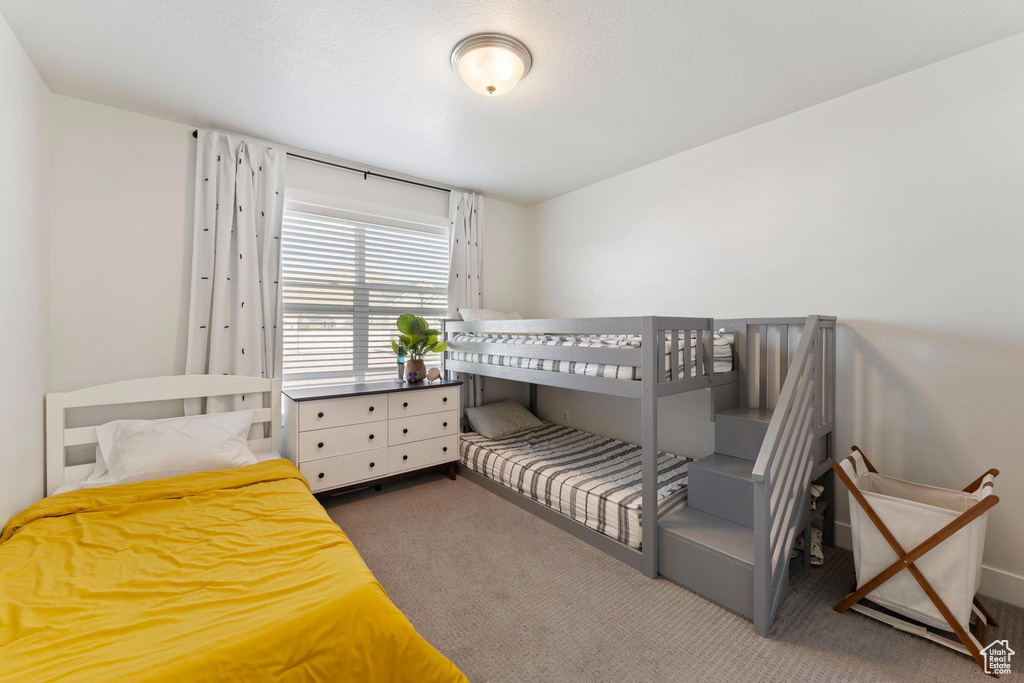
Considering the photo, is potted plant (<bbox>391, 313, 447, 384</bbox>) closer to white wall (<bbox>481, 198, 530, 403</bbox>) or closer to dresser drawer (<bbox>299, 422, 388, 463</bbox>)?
dresser drawer (<bbox>299, 422, 388, 463</bbox>)

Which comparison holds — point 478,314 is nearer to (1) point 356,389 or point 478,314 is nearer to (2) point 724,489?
(1) point 356,389

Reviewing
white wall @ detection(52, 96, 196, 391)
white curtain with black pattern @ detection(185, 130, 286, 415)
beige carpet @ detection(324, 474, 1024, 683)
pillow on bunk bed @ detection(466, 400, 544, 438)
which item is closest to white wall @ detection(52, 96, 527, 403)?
white wall @ detection(52, 96, 196, 391)

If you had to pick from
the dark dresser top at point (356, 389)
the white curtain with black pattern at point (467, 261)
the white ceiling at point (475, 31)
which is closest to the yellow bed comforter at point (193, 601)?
the dark dresser top at point (356, 389)

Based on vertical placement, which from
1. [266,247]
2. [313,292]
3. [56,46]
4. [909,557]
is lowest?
[909,557]

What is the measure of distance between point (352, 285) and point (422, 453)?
147 centimetres

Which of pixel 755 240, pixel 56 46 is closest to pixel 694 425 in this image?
pixel 755 240

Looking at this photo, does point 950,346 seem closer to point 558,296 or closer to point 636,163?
point 636,163

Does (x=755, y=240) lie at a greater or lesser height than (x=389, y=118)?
lesser

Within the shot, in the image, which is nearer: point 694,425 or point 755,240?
point 755,240

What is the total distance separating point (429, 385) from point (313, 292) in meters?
1.15

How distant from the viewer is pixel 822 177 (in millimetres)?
2398

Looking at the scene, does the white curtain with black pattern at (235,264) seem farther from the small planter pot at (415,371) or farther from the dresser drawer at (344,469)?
the small planter pot at (415,371)

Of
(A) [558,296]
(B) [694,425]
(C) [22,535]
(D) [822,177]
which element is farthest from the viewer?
(A) [558,296]

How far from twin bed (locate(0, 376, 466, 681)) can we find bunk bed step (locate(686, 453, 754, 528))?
5.11 ft
